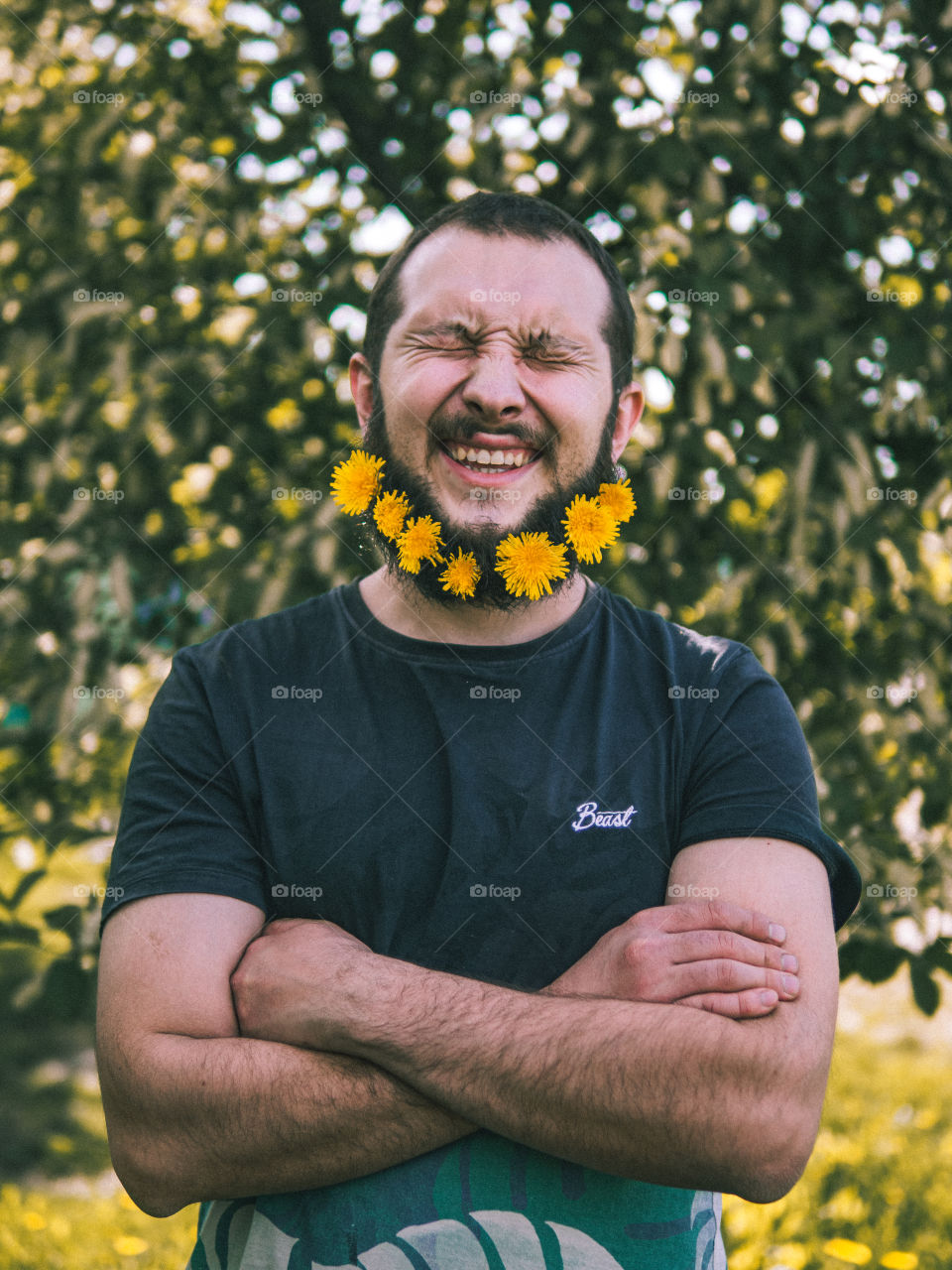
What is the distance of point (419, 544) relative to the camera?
6.29 feet

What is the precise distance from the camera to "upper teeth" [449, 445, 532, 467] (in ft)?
6.23

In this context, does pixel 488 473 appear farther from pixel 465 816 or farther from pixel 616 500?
pixel 465 816

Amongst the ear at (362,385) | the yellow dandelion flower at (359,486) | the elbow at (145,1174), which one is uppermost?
the ear at (362,385)

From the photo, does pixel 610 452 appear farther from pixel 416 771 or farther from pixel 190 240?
pixel 190 240

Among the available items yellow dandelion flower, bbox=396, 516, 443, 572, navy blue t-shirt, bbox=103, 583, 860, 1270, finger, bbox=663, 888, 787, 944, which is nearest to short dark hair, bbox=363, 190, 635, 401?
yellow dandelion flower, bbox=396, 516, 443, 572

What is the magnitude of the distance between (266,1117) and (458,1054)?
0.29 metres

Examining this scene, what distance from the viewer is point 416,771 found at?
179 cm

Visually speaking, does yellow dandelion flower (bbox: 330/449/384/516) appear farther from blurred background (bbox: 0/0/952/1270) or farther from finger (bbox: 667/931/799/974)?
finger (bbox: 667/931/799/974)

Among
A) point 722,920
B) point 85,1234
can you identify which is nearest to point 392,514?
point 722,920

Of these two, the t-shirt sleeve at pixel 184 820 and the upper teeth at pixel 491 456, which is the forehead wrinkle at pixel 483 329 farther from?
the t-shirt sleeve at pixel 184 820

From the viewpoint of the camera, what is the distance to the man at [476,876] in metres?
1.52

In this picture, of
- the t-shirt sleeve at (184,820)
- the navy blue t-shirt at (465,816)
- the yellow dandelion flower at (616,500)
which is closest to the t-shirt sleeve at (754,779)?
the navy blue t-shirt at (465,816)

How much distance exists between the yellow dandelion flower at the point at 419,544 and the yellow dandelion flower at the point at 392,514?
1.1 inches

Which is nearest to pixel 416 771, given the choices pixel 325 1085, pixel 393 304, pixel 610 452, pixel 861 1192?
pixel 325 1085
